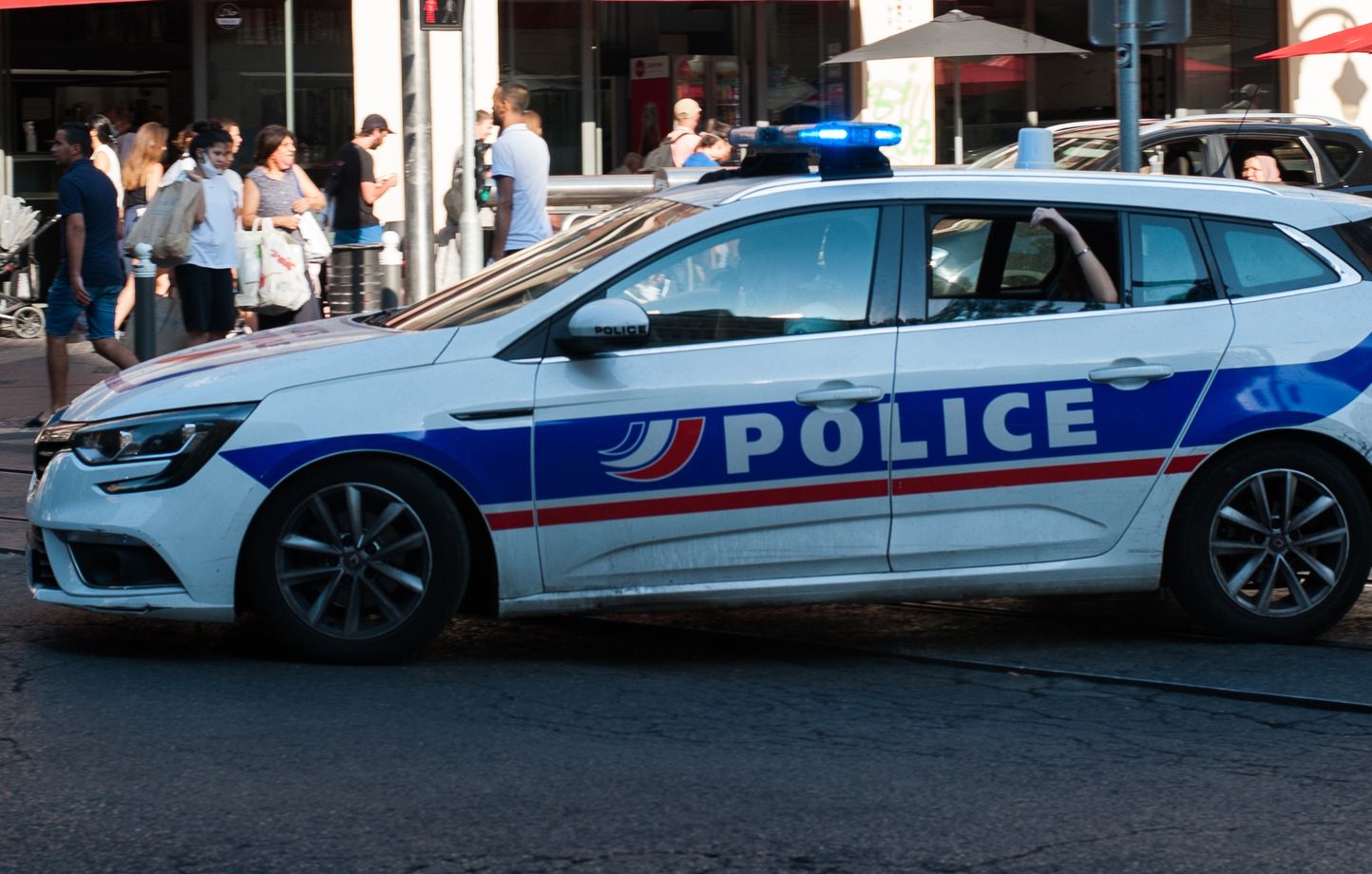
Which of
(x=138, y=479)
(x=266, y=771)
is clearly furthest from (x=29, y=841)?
(x=138, y=479)

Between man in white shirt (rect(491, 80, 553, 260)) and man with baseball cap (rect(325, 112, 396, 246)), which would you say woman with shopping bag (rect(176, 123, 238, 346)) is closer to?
man in white shirt (rect(491, 80, 553, 260))

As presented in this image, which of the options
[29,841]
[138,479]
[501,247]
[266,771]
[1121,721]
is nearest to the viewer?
[29,841]

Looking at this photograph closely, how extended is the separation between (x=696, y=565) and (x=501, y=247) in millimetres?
6967

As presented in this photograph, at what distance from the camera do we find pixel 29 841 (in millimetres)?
4328

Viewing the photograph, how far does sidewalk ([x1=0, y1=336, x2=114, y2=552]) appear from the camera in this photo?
346 inches

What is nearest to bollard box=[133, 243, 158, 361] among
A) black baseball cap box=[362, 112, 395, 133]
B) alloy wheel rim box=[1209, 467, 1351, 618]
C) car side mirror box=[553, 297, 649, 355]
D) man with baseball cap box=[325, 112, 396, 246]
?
man with baseball cap box=[325, 112, 396, 246]

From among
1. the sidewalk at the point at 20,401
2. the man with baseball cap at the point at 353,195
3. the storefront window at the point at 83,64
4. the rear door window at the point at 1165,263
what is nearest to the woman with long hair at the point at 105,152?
the sidewalk at the point at 20,401

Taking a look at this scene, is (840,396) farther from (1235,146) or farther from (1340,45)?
(1340,45)

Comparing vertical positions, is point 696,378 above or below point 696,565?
above

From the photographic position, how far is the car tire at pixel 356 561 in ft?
19.1

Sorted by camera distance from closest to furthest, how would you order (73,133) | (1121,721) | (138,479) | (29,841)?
1. (29,841)
2. (1121,721)
3. (138,479)
4. (73,133)

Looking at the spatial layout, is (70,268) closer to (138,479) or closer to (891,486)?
(138,479)

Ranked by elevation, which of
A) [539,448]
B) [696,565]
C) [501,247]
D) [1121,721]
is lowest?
[1121,721]

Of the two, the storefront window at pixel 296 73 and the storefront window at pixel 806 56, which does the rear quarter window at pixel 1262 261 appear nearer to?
the storefront window at pixel 296 73
